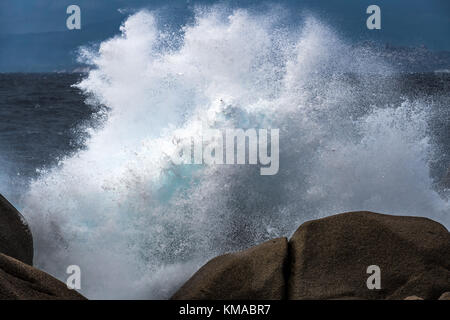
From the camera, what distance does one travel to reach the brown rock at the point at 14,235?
161 inches

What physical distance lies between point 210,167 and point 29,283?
2.90 metres

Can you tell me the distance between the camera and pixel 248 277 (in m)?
3.65

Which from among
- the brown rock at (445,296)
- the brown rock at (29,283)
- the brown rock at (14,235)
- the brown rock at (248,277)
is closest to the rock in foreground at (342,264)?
the brown rock at (248,277)

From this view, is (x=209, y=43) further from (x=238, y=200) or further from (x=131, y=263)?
(x=131, y=263)

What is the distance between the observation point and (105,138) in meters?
7.14

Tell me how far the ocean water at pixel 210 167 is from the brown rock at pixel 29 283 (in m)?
1.52

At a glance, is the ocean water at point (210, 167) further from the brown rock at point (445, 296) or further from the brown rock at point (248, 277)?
the brown rock at point (445, 296)

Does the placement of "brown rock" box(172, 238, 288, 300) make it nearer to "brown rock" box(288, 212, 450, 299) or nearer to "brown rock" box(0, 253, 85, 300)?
"brown rock" box(288, 212, 450, 299)

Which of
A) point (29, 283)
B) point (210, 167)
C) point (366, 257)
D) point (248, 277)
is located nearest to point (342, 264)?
point (366, 257)

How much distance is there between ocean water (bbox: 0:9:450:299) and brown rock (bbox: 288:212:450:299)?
181cm

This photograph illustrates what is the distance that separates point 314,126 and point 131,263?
9.07ft

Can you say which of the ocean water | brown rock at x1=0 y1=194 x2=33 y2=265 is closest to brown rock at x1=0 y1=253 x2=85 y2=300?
brown rock at x1=0 y1=194 x2=33 y2=265

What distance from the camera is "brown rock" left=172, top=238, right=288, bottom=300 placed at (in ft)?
11.7

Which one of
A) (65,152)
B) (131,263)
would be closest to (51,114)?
(65,152)
